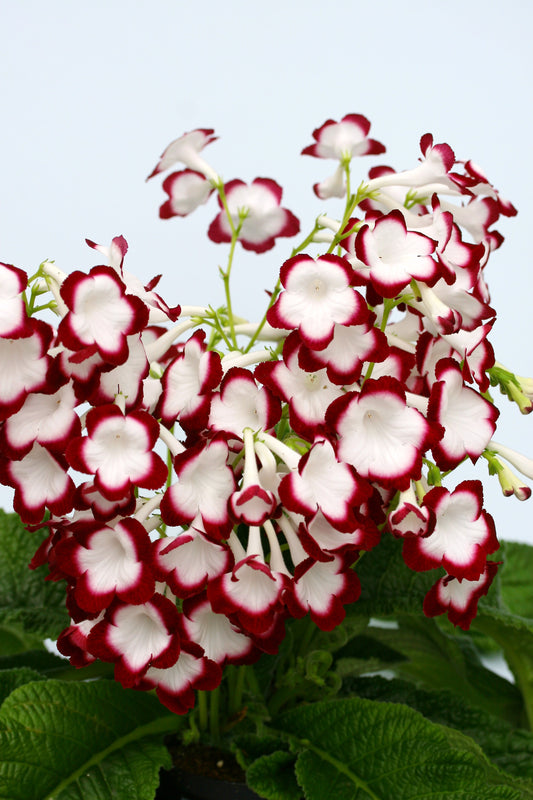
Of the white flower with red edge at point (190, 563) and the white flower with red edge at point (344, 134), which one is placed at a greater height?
the white flower with red edge at point (344, 134)

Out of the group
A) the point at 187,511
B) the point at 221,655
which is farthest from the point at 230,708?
the point at 187,511

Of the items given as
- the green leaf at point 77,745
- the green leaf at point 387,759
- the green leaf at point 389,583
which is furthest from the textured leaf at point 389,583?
the green leaf at point 77,745

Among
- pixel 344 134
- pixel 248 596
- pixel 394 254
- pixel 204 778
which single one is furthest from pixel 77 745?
pixel 344 134

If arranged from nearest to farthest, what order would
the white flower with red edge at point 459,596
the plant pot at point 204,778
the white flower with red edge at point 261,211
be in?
the white flower with red edge at point 459,596 < the plant pot at point 204,778 < the white flower with red edge at point 261,211

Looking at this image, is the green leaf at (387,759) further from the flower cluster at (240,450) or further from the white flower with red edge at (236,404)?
the white flower with red edge at (236,404)

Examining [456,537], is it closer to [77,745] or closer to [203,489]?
[203,489]

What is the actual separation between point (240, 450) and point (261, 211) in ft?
1.11

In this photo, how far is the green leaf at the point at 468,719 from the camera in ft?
2.72

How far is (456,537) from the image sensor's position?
0.60 m

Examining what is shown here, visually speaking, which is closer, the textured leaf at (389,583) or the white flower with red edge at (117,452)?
the white flower with red edge at (117,452)

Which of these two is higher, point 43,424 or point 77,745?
point 43,424

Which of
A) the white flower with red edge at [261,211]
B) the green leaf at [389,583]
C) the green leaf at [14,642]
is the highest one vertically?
the white flower with red edge at [261,211]

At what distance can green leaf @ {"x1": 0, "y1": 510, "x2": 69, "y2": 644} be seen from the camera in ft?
2.74

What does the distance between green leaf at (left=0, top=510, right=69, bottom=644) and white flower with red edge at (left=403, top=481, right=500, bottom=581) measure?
39 cm
